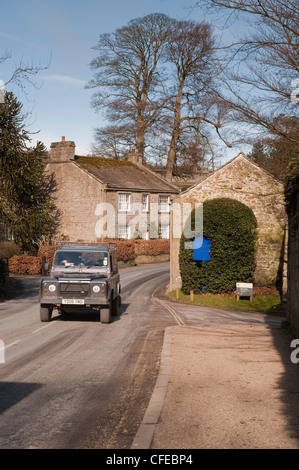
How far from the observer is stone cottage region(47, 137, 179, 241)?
47.2m

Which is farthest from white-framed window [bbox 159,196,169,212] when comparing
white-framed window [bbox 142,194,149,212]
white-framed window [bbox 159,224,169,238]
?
white-framed window [bbox 142,194,149,212]

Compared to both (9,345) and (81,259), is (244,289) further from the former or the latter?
(9,345)

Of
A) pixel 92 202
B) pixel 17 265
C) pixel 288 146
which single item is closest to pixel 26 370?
pixel 288 146

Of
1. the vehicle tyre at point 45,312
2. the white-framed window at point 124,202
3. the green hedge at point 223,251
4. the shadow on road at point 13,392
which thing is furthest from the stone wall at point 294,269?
the white-framed window at point 124,202

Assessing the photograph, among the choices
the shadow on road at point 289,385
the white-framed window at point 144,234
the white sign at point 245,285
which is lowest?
the shadow on road at point 289,385

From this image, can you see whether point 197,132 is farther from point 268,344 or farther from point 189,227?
point 268,344

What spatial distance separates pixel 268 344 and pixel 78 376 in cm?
493

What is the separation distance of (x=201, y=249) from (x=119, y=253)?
16475mm

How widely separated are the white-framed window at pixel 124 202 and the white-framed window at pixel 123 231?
5.08 ft

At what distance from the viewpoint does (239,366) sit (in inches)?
387

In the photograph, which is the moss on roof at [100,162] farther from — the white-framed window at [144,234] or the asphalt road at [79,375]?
the asphalt road at [79,375]

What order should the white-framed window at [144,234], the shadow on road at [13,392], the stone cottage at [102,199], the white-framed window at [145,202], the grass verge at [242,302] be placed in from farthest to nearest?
the white-framed window at [145,202]
the white-framed window at [144,234]
the stone cottage at [102,199]
the grass verge at [242,302]
the shadow on road at [13,392]

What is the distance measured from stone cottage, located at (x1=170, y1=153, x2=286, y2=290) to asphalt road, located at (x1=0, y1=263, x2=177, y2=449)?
443 inches

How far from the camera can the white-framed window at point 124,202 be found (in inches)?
1906
